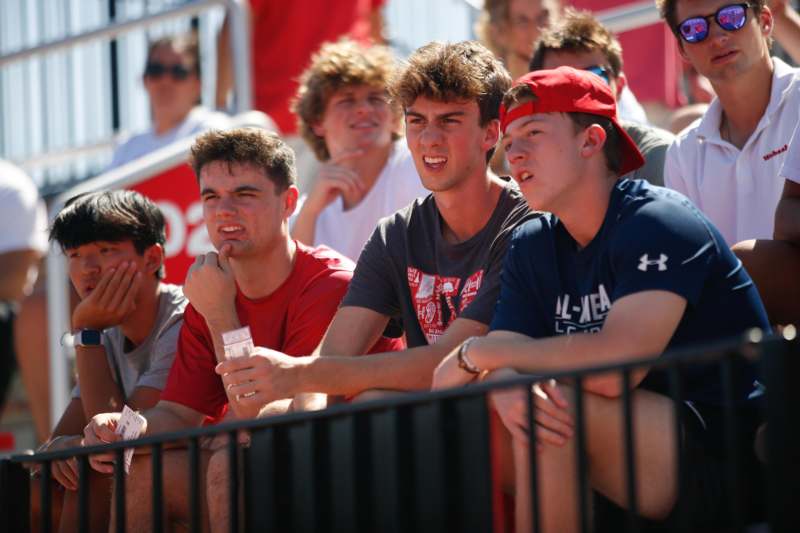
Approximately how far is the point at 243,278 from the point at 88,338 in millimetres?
735

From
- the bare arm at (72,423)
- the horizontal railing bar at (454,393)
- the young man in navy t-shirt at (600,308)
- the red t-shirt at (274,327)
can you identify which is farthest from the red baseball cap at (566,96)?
the bare arm at (72,423)

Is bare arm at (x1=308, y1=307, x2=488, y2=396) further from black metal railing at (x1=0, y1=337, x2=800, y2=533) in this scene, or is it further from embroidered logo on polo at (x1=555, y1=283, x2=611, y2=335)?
black metal railing at (x1=0, y1=337, x2=800, y2=533)

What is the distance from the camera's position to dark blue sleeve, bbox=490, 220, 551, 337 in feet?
13.1

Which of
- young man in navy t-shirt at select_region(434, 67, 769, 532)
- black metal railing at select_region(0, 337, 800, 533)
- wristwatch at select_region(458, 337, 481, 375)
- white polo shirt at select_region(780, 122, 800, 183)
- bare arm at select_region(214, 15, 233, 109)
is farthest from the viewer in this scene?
bare arm at select_region(214, 15, 233, 109)

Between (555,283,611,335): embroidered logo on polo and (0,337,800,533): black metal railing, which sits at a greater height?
(555,283,611,335): embroidered logo on polo

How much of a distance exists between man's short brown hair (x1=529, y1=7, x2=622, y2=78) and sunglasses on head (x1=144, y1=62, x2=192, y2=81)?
2909 mm

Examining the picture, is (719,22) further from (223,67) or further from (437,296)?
(223,67)

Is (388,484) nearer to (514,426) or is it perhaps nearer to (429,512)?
(429,512)

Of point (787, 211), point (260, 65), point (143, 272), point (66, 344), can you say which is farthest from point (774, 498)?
point (260, 65)

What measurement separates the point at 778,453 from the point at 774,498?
9 centimetres

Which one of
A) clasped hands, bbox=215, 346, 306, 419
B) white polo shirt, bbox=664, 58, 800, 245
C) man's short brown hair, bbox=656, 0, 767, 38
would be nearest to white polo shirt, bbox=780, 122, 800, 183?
white polo shirt, bbox=664, 58, 800, 245

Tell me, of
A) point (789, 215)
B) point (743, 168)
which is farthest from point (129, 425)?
point (743, 168)

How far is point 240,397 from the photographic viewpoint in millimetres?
4391

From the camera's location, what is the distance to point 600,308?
12.7 ft
